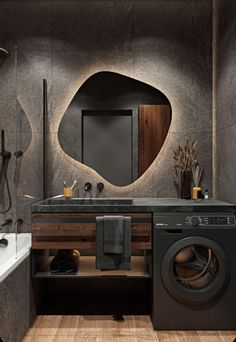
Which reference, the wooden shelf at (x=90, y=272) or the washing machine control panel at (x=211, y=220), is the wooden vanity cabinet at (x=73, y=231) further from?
the washing machine control panel at (x=211, y=220)

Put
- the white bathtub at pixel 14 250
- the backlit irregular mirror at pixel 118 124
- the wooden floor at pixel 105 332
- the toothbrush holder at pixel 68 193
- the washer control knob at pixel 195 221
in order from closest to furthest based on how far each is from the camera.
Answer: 1. the white bathtub at pixel 14 250
2. the wooden floor at pixel 105 332
3. the washer control knob at pixel 195 221
4. the toothbrush holder at pixel 68 193
5. the backlit irregular mirror at pixel 118 124

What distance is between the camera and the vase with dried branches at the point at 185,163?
10.9 ft

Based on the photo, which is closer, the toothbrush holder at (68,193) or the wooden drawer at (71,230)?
the wooden drawer at (71,230)

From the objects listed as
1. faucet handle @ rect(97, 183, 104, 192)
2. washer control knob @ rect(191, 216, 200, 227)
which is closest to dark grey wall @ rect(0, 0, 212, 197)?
faucet handle @ rect(97, 183, 104, 192)

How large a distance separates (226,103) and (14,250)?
2.11m

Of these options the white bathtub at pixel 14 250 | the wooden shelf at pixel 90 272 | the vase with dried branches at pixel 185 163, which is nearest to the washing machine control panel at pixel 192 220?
the wooden shelf at pixel 90 272

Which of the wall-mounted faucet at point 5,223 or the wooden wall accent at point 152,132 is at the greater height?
the wooden wall accent at point 152,132

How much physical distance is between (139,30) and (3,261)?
8.00ft

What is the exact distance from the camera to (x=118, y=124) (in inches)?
134

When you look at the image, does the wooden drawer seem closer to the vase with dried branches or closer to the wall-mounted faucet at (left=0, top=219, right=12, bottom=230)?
the wall-mounted faucet at (left=0, top=219, right=12, bottom=230)

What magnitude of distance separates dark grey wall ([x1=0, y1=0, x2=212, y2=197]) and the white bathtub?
2.53ft

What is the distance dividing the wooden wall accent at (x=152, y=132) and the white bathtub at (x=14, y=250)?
4.19 feet

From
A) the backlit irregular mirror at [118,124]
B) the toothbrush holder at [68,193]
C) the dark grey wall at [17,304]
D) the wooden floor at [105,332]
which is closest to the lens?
the dark grey wall at [17,304]

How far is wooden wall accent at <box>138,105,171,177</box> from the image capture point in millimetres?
3404
